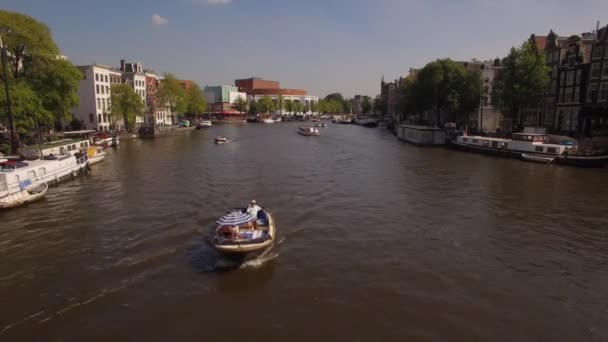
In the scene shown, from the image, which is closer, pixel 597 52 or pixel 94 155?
pixel 94 155

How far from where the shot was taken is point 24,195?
31.2 meters

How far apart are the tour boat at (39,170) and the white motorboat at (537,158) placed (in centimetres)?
5483

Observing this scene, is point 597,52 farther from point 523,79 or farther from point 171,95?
point 171,95

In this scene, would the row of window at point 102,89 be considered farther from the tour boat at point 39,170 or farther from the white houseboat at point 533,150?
the white houseboat at point 533,150

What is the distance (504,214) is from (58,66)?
56129mm

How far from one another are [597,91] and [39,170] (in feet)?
241

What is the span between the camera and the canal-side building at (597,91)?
60125 mm

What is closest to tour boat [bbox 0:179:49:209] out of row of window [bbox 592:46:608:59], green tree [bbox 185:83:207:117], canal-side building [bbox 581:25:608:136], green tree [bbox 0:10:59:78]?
green tree [bbox 0:10:59:78]

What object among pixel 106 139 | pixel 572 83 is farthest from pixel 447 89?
pixel 106 139

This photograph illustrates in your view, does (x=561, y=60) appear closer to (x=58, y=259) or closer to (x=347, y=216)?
(x=347, y=216)

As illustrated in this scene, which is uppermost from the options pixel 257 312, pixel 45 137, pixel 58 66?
pixel 58 66

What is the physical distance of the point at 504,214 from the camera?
29.5 m

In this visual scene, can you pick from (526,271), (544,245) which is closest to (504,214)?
(544,245)

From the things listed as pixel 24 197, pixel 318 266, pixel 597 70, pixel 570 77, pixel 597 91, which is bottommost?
pixel 318 266
